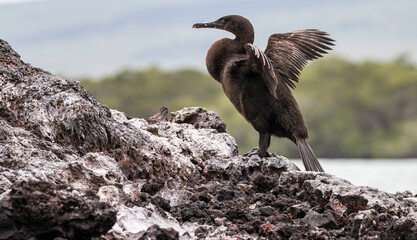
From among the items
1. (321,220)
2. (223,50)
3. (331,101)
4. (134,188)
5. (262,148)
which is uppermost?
(331,101)

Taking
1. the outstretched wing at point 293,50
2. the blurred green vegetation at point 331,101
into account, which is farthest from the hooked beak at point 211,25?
the blurred green vegetation at point 331,101

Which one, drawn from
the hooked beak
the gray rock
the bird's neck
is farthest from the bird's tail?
the gray rock

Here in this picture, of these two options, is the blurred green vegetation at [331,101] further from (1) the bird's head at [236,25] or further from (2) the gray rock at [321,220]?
(2) the gray rock at [321,220]

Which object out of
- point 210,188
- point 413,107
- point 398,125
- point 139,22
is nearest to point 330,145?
point 398,125

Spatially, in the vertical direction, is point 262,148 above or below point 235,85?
below

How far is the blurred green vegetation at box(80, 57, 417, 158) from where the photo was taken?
3447 cm

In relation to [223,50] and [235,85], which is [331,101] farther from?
[235,85]

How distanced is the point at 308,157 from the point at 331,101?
34.8 metres

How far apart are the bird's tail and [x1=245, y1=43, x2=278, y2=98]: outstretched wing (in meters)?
0.63

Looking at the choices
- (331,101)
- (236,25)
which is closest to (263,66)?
(236,25)

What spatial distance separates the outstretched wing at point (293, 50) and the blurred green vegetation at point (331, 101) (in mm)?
21845

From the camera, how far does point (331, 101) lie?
135 ft

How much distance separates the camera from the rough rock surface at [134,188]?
3447 mm

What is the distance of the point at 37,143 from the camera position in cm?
437
